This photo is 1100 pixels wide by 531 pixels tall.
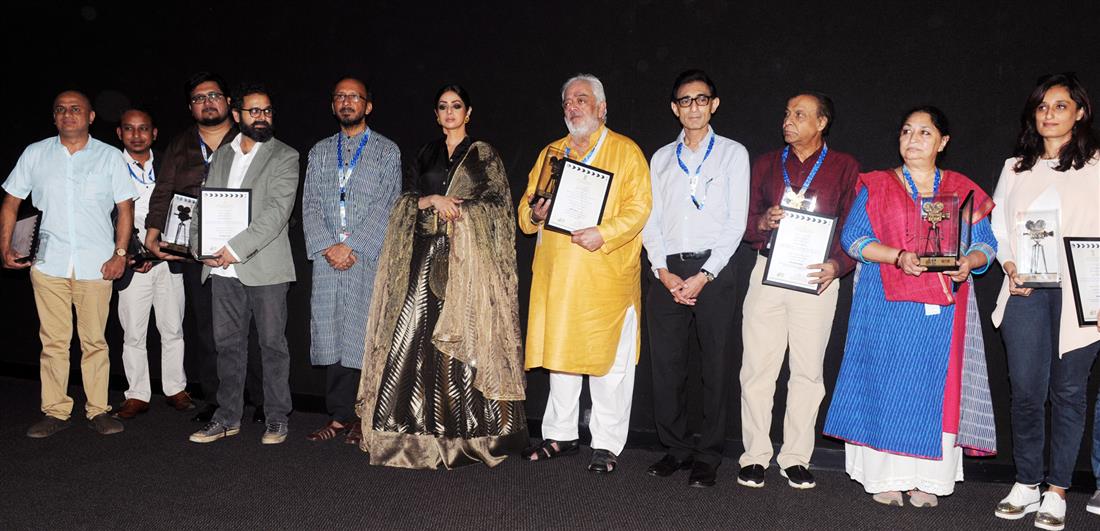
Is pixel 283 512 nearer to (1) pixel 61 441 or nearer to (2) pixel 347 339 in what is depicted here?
(2) pixel 347 339

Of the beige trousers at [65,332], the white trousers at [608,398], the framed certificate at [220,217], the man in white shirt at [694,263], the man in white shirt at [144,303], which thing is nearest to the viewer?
the man in white shirt at [694,263]

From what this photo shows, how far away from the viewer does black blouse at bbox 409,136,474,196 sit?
11.8 ft

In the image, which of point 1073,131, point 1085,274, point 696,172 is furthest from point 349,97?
point 1085,274

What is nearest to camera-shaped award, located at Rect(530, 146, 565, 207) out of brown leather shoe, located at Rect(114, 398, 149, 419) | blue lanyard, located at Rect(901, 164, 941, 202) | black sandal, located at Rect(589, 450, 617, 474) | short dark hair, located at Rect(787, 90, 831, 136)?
short dark hair, located at Rect(787, 90, 831, 136)

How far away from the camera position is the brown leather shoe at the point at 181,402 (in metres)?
4.51

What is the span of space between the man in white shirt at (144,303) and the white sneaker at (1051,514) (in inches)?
168

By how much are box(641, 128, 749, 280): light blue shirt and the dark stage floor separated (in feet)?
3.26

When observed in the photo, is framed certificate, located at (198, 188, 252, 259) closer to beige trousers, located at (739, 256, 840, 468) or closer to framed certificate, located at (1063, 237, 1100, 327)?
beige trousers, located at (739, 256, 840, 468)

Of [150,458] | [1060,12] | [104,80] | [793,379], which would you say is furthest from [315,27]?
[1060,12]

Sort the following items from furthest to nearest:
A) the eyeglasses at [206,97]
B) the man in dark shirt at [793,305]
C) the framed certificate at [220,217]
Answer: the eyeglasses at [206,97]
the framed certificate at [220,217]
the man in dark shirt at [793,305]

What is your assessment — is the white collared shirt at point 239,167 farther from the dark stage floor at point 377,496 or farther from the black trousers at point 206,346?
the dark stage floor at point 377,496

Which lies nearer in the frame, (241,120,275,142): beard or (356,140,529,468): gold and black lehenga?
(356,140,529,468): gold and black lehenga

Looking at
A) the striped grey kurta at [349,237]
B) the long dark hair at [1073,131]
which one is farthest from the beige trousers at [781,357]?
the striped grey kurta at [349,237]

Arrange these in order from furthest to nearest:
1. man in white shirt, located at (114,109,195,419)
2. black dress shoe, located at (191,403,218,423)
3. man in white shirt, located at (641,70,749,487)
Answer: man in white shirt, located at (114,109,195,419) < black dress shoe, located at (191,403,218,423) < man in white shirt, located at (641,70,749,487)
